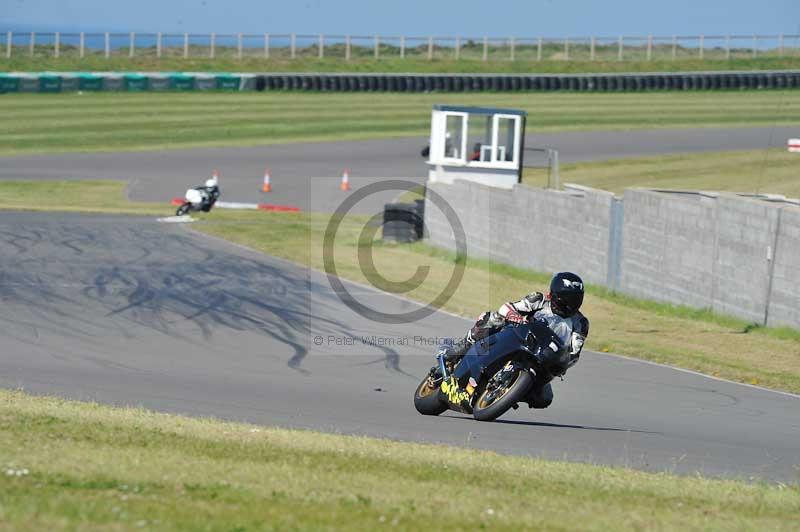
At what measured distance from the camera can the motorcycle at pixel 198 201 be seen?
3086 cm

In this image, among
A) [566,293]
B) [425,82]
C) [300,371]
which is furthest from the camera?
[425,82]

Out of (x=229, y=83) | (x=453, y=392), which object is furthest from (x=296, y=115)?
(x=453, y=392)

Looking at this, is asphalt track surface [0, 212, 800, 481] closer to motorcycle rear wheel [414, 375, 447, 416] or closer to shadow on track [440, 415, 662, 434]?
shadow on track [440, 415, 662, 434]

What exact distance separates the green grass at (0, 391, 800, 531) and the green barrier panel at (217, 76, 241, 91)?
52873mm

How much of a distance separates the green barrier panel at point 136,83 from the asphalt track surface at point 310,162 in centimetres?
1369

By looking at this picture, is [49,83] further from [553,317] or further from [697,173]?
[553,317]

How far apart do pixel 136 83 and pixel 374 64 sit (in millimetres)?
16831

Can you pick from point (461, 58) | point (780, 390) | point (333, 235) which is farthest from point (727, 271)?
point (461, 58)

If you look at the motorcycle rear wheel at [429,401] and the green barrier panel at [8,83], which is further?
the green barrier panel at [8,83]

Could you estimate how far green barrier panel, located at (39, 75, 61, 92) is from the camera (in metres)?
57.2

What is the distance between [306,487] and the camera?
7516mm

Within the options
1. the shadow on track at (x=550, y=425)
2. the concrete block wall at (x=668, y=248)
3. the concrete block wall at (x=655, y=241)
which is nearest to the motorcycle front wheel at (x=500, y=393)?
the shadow on track at (x=550, y=425)

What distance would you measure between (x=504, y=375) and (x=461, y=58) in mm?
65125

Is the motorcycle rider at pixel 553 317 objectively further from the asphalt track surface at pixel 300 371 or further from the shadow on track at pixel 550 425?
the shadow on track at pixel 550 425
